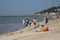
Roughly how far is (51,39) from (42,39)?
65cm

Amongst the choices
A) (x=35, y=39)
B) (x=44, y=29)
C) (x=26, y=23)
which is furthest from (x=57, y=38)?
(x=26, y=23)

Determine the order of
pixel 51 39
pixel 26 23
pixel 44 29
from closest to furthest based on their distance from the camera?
pixel 51 39, pixel 44 29, pixel 26 23

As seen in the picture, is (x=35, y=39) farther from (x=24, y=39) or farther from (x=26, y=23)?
(x=26, y=23)

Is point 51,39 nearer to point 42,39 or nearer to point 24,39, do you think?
point 42,39

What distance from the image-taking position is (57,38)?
47.8 feet

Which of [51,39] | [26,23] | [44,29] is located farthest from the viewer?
[26,23]

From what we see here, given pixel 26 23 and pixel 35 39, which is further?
pixel 26 23

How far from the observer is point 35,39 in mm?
14711

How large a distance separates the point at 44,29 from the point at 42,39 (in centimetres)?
481

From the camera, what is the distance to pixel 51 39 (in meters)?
14.2

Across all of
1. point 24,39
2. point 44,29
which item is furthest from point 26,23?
point 24,39

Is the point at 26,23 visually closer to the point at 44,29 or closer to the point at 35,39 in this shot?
the point at 44,29

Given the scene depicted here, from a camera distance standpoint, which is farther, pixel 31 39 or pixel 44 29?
pixel 44 29

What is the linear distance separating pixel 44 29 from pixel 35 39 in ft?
15.4
